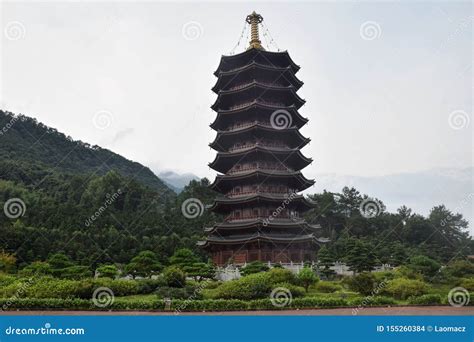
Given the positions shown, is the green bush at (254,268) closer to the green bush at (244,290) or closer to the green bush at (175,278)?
the green bush at (175,278)

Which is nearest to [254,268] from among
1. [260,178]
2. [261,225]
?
[261,225]

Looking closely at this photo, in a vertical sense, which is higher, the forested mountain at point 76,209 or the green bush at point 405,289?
the forested mountain at point 76,209

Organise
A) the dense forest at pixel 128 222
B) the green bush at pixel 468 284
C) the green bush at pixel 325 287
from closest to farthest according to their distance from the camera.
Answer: the green bush at pixel 468 284 → the green bush at pixel 325 287 → the dense forest at pixel 128 222

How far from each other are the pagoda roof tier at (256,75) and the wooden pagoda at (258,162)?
85mm

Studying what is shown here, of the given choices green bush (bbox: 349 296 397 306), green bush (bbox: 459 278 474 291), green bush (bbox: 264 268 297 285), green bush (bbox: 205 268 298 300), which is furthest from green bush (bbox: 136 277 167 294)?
green bush (bbox: 459 278 474 291)

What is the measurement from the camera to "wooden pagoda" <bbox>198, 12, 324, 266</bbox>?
118 feet

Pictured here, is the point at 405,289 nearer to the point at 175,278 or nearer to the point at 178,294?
the point at 178,294

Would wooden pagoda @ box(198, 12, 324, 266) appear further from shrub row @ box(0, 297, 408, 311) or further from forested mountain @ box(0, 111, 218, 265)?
forested mountain @ box(0, 111, 218, 265)

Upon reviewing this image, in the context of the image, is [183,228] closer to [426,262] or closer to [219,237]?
[219,237]

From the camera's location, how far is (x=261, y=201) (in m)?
36.5

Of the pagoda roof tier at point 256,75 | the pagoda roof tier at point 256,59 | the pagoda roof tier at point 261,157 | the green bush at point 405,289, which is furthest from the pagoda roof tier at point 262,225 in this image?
the pagoda roof tier at point 256,59

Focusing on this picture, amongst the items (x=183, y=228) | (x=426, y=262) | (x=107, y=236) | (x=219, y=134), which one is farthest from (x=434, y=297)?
(x=183, y=228)

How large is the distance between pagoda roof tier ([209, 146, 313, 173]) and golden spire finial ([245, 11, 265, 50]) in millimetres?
11360

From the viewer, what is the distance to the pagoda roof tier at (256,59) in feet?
134
